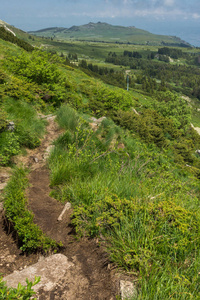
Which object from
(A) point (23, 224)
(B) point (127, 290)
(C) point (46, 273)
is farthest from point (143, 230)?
(A) point (23, 224)

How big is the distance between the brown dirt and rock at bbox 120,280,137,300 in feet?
0.31

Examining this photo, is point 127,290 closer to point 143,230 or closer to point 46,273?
point 143,230

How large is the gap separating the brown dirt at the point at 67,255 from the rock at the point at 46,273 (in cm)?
10

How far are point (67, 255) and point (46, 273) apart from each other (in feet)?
1.99

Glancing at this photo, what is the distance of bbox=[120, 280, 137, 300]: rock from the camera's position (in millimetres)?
2701

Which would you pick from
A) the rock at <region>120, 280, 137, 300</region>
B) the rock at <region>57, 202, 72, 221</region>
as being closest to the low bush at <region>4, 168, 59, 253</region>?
the rock at <region>57, 202, 72, 221</region>

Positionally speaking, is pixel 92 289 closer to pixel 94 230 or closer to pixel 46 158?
pixel 94 230

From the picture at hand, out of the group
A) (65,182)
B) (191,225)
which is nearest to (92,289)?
(191,225)

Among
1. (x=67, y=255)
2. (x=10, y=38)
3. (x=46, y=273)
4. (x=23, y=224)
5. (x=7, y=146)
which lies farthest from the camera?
(x=10, y=38)

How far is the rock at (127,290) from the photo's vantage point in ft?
8.86

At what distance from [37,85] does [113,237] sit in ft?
32.8

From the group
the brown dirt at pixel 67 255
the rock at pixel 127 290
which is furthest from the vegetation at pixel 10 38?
the rock at pixel 127 290

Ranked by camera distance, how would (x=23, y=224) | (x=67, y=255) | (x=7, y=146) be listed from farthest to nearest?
(x=7, y=146), (x=23, y=224), (x=67, y=255)

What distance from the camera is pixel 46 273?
3.08 m
